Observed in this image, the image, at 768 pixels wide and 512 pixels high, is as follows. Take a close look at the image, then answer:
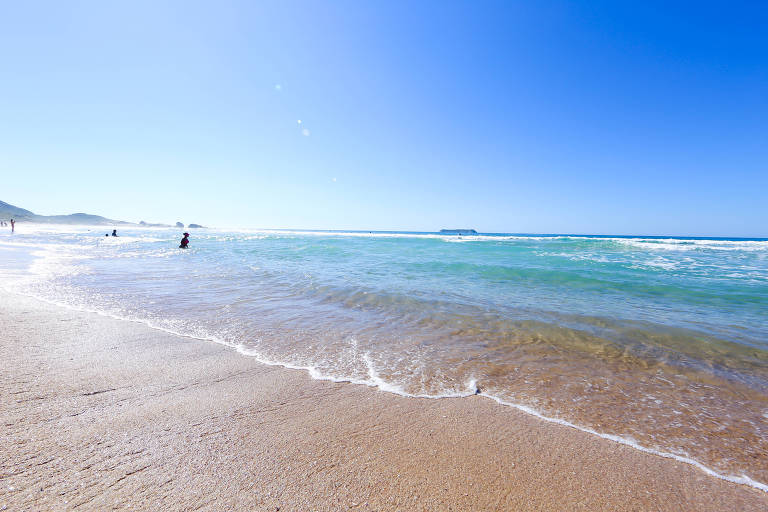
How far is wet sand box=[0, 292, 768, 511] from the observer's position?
217 cm

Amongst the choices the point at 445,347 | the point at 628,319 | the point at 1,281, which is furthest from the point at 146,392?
the point at 1,281

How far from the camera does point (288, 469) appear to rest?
2.42 m

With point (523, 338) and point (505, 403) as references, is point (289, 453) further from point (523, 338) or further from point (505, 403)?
A: point (523, 338)

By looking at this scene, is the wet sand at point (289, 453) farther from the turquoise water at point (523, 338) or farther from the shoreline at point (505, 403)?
the turquoise water at point (523, 338)

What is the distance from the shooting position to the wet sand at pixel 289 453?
7.11ft

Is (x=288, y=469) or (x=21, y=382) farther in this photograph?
(x=21, y=382)

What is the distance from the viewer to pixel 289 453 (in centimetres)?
262

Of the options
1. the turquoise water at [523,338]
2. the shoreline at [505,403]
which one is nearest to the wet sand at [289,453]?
the shoreline at [505,403]

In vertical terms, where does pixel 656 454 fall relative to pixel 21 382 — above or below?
below

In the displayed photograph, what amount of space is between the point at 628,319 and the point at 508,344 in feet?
13.5

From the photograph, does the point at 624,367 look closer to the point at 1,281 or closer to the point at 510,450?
the point at 510,450

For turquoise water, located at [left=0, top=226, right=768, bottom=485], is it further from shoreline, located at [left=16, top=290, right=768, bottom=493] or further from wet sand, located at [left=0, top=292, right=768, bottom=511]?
wet sand, located at [left=0, top=292, right=768, bottom=511]

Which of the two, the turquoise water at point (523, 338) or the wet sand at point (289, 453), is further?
the turquoise water at point (523, 338)

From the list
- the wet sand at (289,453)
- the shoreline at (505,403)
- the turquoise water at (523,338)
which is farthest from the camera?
the turquoise water at (523,338)
